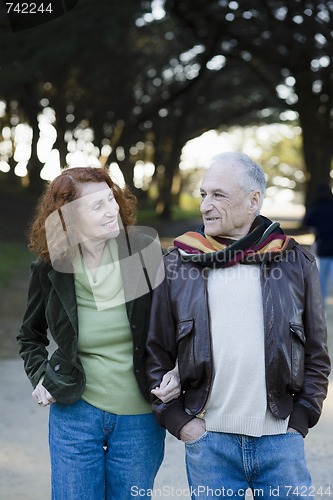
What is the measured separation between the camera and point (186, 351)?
2.72m

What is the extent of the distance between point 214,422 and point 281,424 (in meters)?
0.24

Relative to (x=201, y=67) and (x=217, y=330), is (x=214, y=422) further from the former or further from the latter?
(x=201, y=67)

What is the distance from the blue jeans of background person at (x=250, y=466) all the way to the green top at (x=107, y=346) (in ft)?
1.12

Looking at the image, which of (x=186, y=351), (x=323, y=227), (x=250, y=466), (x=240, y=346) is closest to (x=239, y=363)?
(x=240, y=346)

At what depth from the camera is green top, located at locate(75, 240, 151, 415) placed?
9.46ft

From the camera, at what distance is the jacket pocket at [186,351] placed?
2.70 meters

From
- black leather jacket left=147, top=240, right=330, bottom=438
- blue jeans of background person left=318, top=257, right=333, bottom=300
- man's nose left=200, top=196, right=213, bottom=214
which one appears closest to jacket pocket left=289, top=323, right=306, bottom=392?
black leather jacket left=147, top=240, right=330, bottom=438

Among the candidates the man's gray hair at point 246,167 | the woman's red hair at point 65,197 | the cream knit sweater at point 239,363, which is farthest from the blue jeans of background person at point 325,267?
the cream knit sweater at point 239,363

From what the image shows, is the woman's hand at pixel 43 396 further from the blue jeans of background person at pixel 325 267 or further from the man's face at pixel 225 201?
the blue jeans of background person at pixel 325 267

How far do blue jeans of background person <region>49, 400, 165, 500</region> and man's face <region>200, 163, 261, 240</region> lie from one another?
80cm

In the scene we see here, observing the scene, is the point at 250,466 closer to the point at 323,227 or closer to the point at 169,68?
the point at 323,227

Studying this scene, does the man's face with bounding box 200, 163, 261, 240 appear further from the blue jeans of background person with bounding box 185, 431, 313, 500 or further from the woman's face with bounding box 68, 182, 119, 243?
the blue jeans of background person with bounding box 185, 431, 313, 500

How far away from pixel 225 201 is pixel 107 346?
72cm

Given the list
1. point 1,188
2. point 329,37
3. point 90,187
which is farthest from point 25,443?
point 1,188
